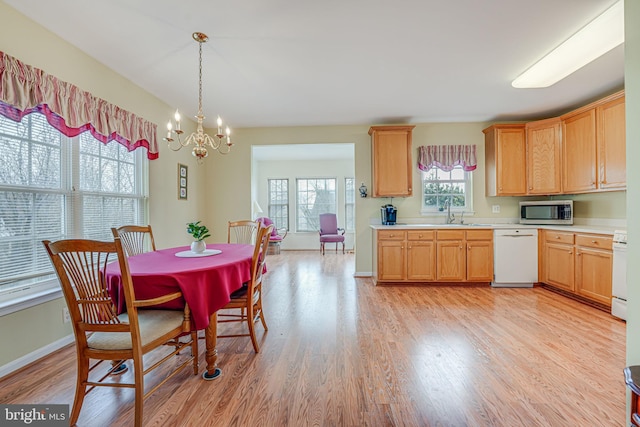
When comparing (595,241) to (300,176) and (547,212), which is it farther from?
(300,176)

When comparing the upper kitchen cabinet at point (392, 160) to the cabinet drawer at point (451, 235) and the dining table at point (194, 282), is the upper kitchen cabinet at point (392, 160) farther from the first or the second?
the dining table at point (194, 282)

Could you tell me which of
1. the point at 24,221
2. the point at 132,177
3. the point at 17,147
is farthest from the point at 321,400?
the point at 132,177

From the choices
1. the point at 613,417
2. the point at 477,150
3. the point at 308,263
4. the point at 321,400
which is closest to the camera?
the point at 613,417

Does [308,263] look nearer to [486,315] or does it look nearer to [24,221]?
[486,315]

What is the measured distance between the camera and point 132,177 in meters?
3.15

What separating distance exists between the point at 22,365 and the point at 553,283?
553 cm

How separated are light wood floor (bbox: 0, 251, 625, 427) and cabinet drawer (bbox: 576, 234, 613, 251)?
28.1 inches

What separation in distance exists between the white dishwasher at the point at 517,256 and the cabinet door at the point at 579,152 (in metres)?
0.78

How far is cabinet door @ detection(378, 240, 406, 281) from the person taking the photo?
396 centimetres

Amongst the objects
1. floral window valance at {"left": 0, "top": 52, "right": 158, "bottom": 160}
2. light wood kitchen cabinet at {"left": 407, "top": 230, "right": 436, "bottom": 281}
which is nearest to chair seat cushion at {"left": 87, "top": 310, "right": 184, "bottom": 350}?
floral window valance at {"left": 0, "top": 52, "right": 158, "bottom": 160}

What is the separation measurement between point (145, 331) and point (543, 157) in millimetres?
4981

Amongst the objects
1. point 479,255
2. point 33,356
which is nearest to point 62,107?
point 33,356

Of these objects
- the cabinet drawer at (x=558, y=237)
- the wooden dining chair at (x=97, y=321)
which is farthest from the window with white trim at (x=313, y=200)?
the wooden dining chair at (x=97, y=321)

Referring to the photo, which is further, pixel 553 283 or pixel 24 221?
pixel 553 283
